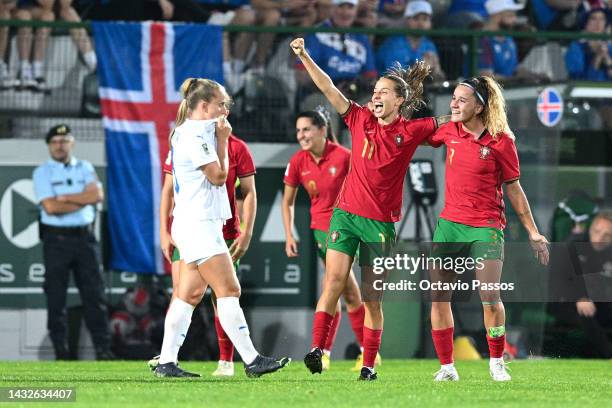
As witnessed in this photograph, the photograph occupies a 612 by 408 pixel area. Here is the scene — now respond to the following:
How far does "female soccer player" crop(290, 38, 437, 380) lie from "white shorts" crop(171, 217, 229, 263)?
894 millimetres

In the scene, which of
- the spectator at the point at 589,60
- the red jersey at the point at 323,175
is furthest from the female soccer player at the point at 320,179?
the spectator at the point at 589,60

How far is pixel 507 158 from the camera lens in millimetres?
9352

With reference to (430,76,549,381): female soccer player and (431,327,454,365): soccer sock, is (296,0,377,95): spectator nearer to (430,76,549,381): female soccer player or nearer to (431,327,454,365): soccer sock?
(430,76,549,381): female soccer player

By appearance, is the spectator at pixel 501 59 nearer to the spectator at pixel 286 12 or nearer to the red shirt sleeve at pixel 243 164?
the spectator at pixel 286 12

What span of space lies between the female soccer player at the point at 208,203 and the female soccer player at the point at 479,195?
1459 mm

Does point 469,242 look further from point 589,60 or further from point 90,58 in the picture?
point 589,60

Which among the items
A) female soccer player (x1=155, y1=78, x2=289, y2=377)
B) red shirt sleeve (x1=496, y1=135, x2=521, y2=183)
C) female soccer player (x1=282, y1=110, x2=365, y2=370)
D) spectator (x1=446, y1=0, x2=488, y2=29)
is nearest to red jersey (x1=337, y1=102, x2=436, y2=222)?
red shirt sleeve (x1=496, y1=135, x2=521, y2=183)

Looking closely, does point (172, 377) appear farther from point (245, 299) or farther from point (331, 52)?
point (331, 52)

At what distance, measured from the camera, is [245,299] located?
13367 millimetres

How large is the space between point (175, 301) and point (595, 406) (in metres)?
2.86

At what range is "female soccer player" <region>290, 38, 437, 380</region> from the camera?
922cm

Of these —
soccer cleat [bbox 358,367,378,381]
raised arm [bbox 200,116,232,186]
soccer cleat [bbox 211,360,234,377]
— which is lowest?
soccer cleat [bbox 211,360,234,377]

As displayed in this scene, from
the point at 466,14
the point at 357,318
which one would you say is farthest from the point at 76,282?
the point at 466,14

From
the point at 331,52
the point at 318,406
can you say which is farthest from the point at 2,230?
the point at 318,406
